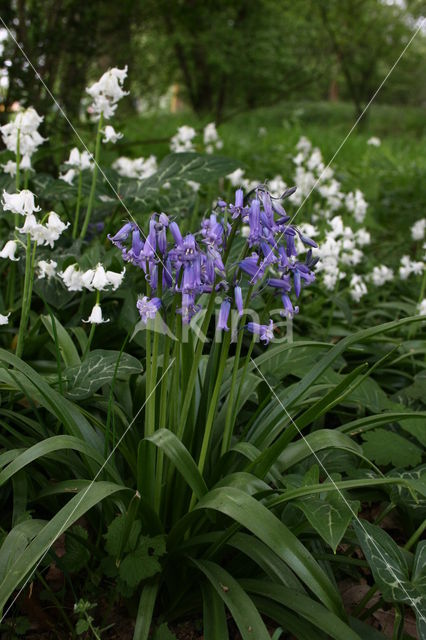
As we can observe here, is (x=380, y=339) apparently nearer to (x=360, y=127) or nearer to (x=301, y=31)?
(x=301, y=31)

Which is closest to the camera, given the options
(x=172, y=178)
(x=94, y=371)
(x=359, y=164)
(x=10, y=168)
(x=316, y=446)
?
(x=316, y=446)

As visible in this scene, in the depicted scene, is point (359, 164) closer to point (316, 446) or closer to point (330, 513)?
point (316, 446)

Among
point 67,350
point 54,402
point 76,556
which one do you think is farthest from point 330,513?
point 67,350

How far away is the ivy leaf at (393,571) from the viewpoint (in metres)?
1.41

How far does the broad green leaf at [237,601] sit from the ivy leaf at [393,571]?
0.31 meters

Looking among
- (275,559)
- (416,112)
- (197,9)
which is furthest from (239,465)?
(416,112)

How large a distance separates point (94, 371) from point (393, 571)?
1087 millimetres

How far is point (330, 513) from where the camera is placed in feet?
4.85

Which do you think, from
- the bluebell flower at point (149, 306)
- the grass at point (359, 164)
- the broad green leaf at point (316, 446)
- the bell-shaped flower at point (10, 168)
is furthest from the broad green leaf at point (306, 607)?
the grass at point (359, 164)

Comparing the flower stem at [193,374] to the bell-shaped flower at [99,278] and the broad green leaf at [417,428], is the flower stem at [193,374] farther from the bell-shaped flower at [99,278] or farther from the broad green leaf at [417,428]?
the broad green leaf at [417,428]

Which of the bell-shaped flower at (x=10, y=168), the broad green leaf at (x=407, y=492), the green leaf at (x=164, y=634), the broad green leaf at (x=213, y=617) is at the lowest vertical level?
the green leaf at (x=164, y=634)

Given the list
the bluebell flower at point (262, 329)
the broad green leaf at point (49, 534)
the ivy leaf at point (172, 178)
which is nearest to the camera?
the broad green leaf at point (49, 534)

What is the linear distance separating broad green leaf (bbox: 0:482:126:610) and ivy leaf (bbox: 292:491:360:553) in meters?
0.49

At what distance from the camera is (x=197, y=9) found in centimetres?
791
